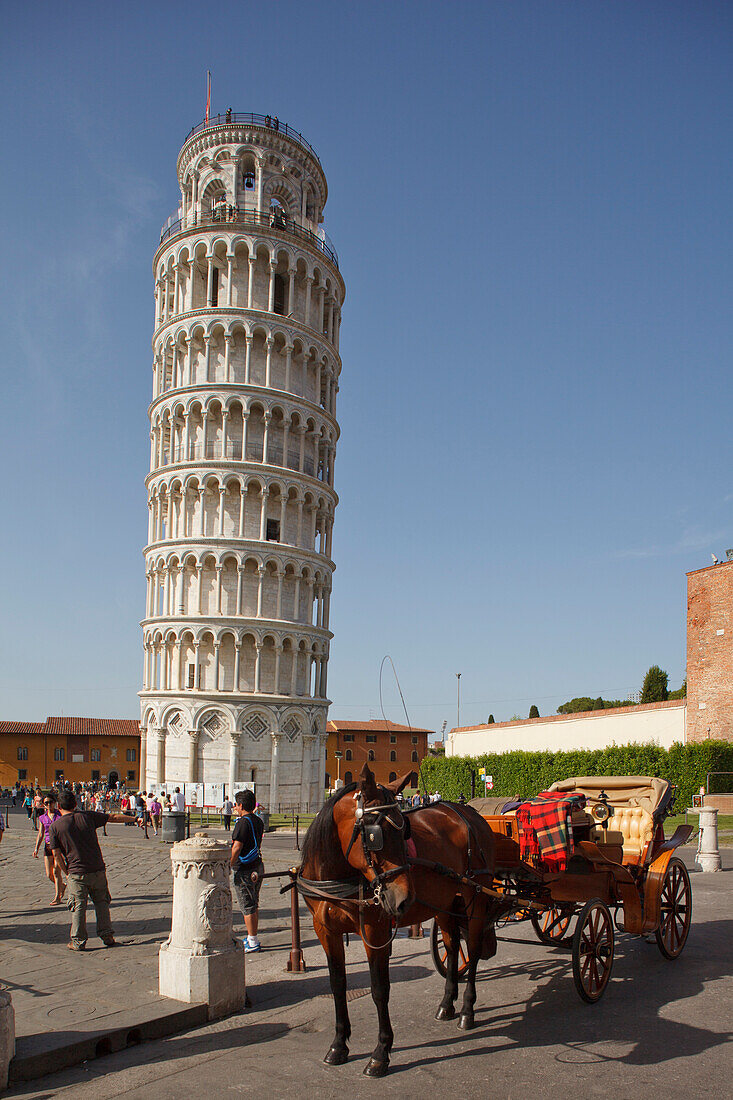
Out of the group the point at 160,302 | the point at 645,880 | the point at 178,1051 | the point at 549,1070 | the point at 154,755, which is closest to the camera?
the point at 549,1070

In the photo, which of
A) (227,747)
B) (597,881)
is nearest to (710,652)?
(227,747)

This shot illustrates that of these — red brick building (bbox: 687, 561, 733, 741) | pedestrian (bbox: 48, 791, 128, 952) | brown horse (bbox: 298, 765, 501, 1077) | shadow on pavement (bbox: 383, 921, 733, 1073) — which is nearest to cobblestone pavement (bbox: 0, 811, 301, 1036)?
pedestrian (bbox: 48, 791, 128, 952)

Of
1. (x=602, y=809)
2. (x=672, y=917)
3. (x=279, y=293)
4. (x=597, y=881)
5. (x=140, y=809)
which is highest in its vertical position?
(x=279, y=293)

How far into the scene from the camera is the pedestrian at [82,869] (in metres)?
9.74

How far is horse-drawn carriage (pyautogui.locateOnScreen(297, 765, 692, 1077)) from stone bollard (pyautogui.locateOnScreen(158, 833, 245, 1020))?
1520 millimetres

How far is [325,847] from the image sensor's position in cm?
645

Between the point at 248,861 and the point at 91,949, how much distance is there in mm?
2227

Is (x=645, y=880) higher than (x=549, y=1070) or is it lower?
higher

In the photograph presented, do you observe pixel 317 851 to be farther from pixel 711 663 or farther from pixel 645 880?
pixel 711 663

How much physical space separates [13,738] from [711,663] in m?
68.1

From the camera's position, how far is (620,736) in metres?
43.9

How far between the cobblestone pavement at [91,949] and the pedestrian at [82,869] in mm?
243

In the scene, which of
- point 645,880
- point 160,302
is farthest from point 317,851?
point 160,302

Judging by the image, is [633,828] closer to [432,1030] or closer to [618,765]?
[432,1030]
